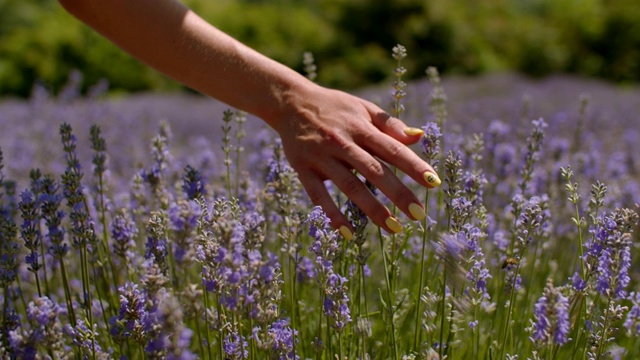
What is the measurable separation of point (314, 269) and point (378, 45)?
426 inches

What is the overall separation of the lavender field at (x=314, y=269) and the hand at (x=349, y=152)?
0.06 meters

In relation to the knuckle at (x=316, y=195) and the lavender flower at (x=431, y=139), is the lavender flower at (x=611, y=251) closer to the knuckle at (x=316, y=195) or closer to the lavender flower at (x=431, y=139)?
the lavender flower at (x=431, y=139)

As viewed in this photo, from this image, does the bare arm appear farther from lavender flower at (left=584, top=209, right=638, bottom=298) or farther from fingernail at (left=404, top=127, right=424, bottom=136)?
lavender flower at (left=584, top=209, right=638, bottom=298)

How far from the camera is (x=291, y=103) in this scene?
76.2 inches

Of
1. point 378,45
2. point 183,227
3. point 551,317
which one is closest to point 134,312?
point 183,227

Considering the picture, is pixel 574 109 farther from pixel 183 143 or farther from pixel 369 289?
pixel 369 289

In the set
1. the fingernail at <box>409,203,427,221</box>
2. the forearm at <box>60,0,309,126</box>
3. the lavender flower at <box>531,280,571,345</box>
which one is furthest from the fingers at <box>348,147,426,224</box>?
the lavender flower at <box>531,280,571,345</box>

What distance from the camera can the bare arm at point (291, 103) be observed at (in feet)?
5.78

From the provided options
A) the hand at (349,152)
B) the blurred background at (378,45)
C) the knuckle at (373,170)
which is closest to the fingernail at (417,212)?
the hand at (349,152)

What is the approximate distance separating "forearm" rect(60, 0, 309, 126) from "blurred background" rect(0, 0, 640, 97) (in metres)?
9.75

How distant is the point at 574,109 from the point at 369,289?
19.1 ft

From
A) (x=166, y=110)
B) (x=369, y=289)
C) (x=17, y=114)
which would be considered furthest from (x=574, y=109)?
(x=17, y=114)

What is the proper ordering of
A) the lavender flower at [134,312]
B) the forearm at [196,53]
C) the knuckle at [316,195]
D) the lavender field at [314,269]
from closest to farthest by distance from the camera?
the lavender field at [314,269], the lavender flower at [134,312], the knuckle at [316,195], the forearm at [196,53]

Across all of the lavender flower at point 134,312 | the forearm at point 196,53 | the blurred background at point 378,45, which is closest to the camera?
the lavender flower at point 134,312
